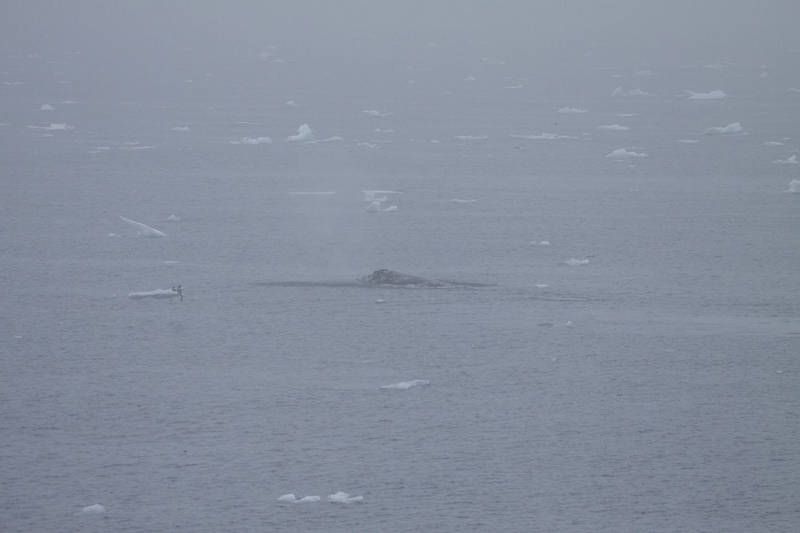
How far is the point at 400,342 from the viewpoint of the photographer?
47.9 ft

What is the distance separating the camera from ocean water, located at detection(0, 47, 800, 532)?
10.7 metres

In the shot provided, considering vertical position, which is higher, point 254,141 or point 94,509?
point 254,141

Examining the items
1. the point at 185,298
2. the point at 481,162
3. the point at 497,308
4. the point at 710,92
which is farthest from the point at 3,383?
the point at 710,92

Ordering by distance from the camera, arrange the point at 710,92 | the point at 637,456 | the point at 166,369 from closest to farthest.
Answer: the point at 637,456 < the point at 166,369 < the point at 710,92

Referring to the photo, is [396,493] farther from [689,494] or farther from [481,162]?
[481,162]

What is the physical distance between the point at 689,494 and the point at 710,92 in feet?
125

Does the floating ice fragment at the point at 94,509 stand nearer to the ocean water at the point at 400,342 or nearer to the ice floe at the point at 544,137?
the ocean water at the point at 400,342

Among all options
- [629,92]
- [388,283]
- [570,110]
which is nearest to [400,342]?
[388,283]

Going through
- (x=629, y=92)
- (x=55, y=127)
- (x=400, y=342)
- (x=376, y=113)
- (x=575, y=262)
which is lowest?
(x=400, y=342)

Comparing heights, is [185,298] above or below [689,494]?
above

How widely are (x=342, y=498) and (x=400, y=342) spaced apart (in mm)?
4209

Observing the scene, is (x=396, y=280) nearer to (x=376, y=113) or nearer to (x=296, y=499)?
(x=296, y=499)

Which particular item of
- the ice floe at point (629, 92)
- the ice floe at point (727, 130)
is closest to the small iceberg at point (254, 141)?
the ice floe at point (727, 130)

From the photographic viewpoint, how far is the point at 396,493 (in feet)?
34.9
